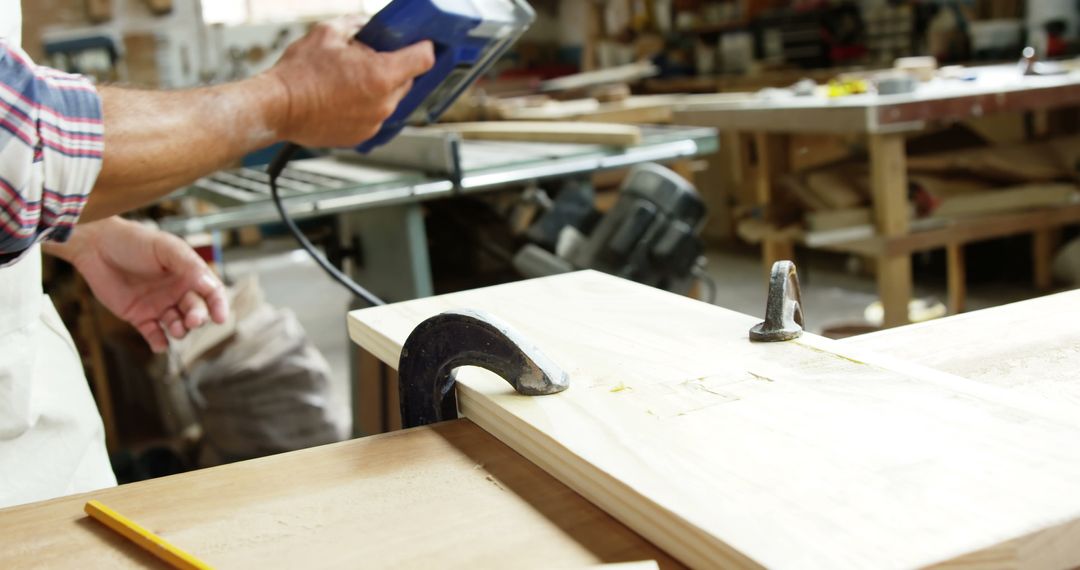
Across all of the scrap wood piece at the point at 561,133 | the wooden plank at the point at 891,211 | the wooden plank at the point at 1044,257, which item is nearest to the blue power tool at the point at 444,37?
the scrap wood piece at the point at 561,133

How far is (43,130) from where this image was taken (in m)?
Answer: 0.62

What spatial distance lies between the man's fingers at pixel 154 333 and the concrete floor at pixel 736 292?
1.91 m

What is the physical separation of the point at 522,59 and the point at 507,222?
5507mm

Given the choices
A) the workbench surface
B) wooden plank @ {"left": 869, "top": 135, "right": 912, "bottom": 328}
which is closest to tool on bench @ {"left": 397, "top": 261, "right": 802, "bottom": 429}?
the workbench surface

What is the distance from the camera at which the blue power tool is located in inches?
44.1

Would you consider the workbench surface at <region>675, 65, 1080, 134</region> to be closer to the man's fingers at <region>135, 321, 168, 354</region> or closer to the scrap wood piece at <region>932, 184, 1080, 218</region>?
the scrap wood piece at <region>932, 184, 1080, 218</region>

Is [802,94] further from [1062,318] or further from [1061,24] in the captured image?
[1062,318]

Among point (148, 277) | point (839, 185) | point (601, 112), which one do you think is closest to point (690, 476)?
point (148, 277)

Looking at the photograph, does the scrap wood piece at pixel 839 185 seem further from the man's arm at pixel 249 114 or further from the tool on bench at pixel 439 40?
the man's arm at pixel 249 114

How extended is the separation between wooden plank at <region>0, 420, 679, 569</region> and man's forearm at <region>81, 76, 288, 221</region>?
253 millimetres

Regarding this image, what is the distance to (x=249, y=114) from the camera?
2.91 feet

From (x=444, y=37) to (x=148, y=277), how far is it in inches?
17.5

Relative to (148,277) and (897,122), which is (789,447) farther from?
(897,122)

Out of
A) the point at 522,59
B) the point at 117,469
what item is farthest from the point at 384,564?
the point at 522,59
